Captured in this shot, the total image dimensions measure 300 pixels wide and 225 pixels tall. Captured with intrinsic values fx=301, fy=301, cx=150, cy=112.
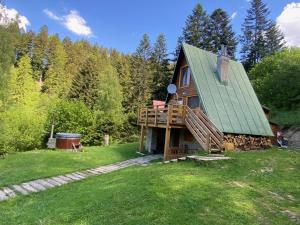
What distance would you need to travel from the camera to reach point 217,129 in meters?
15.3

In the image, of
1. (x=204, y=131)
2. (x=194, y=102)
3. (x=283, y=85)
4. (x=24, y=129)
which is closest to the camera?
(x=204, y=131)

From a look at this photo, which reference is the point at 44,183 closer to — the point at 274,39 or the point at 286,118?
the point at 286,118

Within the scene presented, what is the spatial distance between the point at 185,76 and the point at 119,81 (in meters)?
21.9

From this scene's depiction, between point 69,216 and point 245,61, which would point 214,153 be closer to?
point 69,216

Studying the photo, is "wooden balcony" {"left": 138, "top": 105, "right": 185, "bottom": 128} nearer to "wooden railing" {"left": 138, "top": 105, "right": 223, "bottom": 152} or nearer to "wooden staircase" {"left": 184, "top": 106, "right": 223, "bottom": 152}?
"wooden railing" {"left": 138, "top": 105, "right": 223, "bottom": 152}

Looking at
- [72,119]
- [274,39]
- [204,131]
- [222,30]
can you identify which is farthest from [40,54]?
[204,131]

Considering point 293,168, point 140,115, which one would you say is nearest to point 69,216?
point 293,168

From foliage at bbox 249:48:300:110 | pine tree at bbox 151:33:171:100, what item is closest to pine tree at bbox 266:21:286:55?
foliage at bbox 249:48:300:110

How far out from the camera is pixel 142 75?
40.4 m

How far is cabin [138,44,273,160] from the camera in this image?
52.5 feet

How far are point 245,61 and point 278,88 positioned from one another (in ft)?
58.2

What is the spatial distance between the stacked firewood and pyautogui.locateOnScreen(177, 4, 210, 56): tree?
24.0m

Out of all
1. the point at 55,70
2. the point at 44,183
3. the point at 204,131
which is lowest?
the point at 44,183

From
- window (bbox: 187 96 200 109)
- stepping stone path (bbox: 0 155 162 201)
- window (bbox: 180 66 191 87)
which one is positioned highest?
window (bbox: 180 66 191 87)
